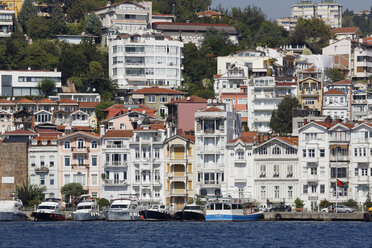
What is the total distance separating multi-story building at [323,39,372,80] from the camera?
603 feet

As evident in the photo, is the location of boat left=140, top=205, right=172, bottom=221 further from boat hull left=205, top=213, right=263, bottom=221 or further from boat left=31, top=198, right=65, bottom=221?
boat left=31, top=198, right=65, bottom=221

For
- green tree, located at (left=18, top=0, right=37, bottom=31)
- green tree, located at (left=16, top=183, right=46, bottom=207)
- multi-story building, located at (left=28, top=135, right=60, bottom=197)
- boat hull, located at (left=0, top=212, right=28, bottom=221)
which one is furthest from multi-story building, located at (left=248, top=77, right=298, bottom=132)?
green tree, located at (left=18, top=0, right=37, bottom=31)

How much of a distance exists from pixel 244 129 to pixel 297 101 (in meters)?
7.68

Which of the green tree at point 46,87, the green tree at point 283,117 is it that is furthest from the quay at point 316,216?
the green tree at point 46,87

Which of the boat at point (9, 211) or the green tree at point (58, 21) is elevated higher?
the green tree at point (58, 21)

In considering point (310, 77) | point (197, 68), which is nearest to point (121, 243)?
point (310, 77)

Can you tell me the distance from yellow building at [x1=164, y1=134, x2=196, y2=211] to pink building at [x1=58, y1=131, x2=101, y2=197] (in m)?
7.63

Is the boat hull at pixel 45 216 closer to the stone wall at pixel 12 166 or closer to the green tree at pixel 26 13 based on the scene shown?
the stone wall at pixel 12 166

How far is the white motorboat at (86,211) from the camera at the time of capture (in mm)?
113750

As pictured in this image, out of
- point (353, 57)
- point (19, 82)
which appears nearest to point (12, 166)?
point (19, 82)

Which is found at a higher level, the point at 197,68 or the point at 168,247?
the point at 197,68

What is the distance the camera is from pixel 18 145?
122625 mm

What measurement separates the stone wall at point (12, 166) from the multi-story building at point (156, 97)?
124 ft

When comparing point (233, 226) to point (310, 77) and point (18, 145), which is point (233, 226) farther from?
point (310, 77)
